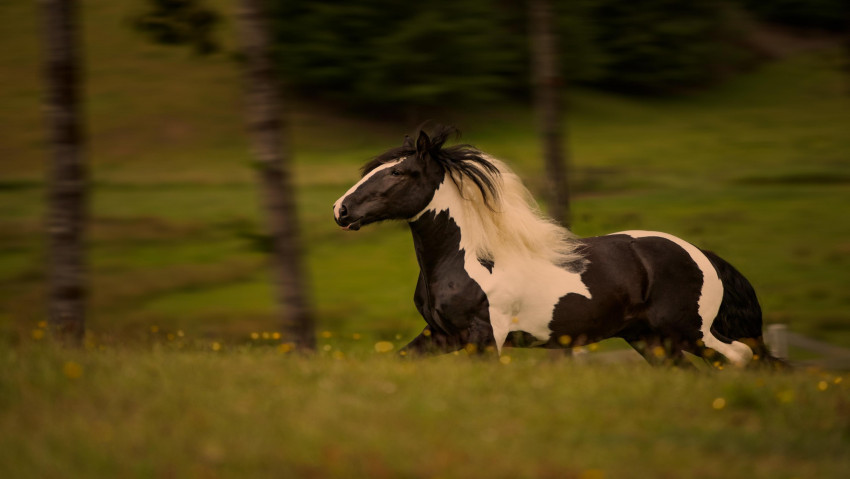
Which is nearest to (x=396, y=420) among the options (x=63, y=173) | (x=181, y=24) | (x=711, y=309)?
(x=711, y=309)

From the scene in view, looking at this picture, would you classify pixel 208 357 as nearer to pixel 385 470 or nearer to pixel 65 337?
pixel 65 337

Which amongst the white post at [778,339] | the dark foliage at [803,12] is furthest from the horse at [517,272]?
the dark foliage at [803,12]

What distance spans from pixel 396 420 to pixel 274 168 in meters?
3.98

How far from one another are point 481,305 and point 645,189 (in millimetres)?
21584

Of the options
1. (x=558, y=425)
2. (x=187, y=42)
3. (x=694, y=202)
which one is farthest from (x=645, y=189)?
(x=558, y=425)

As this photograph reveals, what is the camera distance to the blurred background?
17.8 meters

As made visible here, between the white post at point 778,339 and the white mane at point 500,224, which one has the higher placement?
the white mane at point 500,224

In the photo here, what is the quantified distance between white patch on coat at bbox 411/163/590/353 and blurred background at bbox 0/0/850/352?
1.96m

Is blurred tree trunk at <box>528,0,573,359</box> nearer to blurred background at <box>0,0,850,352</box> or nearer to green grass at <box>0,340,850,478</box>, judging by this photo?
blurred background at <box>0,0,850,352</box>

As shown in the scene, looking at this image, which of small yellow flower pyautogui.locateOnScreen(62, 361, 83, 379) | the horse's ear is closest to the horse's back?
the horse's ear

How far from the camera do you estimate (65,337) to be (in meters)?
8.38

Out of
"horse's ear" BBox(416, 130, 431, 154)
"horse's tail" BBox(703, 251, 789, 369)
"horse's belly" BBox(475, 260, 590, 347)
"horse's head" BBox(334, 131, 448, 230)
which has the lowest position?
"horse's tail" BBox(703, 251, 789, 369)

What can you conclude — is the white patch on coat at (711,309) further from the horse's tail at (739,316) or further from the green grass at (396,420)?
the green grass at (396,420)

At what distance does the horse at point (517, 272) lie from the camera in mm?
7887
